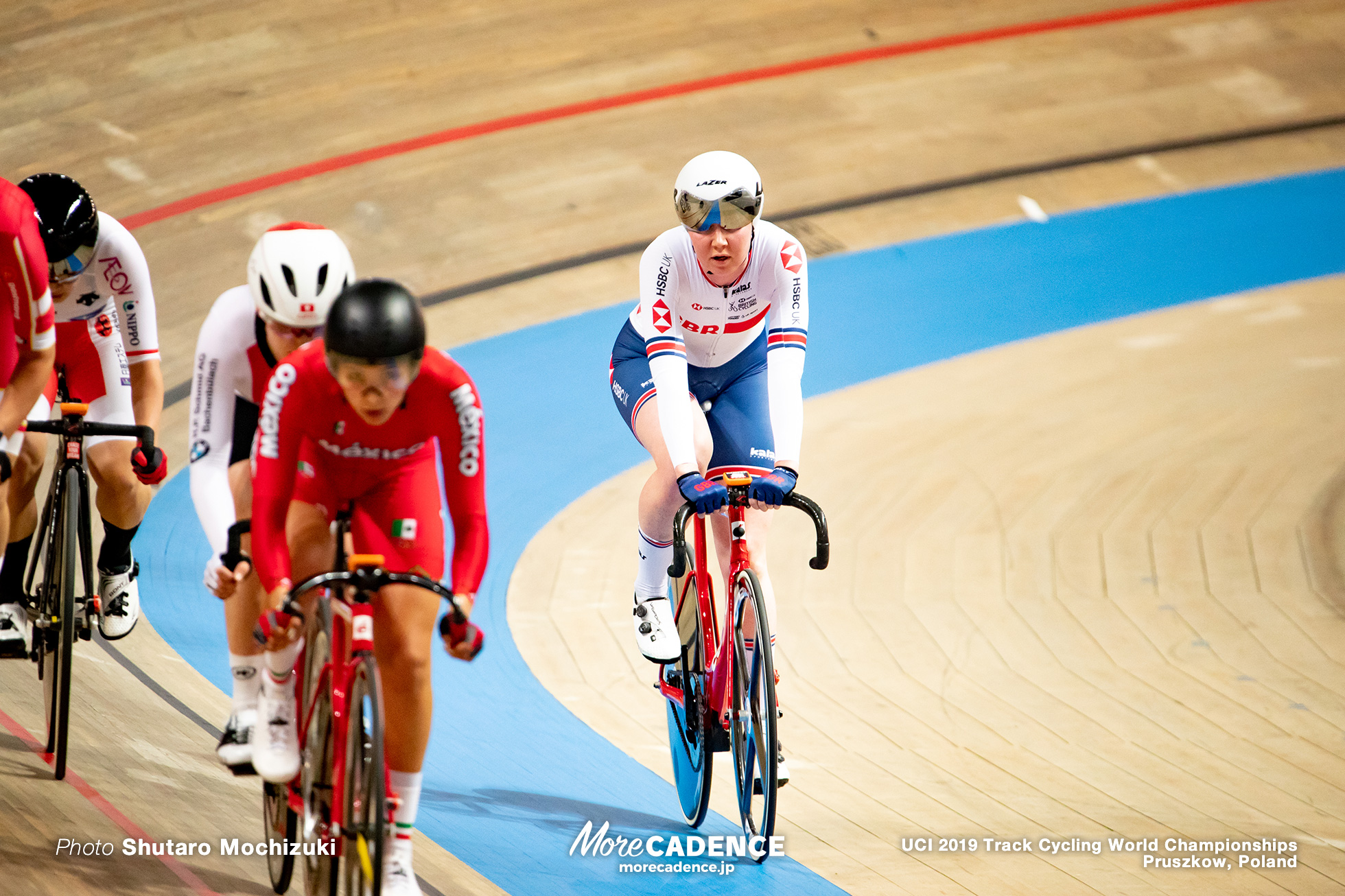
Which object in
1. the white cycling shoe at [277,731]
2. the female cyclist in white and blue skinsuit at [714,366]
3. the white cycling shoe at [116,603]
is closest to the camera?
the white cycling shoe at [277,731]

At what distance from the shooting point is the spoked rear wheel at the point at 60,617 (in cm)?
347

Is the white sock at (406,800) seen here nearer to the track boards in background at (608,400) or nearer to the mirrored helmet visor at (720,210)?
the track boards in background at (608,400)

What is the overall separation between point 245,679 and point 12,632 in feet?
3.09

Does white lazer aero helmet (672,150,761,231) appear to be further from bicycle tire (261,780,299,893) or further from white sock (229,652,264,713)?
bicycle tire (261,780,299,893)

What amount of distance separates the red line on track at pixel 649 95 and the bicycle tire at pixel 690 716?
440 centimetres

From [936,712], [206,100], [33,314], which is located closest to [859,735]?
[936,712]

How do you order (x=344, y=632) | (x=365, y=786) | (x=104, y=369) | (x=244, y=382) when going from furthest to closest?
1. (x=104, y=369)
2. (x=244, y=382)
3. (x=344, y=632)
4. (x=365, y=786)

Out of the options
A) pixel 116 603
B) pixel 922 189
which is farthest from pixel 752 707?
pixel 922 189

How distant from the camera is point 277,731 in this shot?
2.87m

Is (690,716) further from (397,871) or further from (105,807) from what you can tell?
(105,807)

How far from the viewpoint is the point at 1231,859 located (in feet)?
11.5

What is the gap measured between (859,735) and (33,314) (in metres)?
2.42

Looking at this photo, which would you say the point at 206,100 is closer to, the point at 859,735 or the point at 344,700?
the point at 859,735

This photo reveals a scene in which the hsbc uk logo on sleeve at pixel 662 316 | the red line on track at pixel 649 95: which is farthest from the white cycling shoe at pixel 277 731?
the red line on track at pixel 649 95
